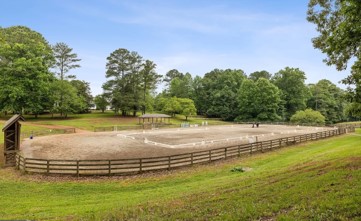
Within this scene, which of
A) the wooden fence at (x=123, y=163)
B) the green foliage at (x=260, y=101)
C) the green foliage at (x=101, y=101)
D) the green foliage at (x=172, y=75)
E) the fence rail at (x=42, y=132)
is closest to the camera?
the wooden fence at (x=123, y=163)

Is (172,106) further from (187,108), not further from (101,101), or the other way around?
(101,101)

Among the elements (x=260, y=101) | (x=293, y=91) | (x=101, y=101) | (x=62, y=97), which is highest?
(x=293, y=91)

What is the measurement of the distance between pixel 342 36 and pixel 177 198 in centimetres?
858

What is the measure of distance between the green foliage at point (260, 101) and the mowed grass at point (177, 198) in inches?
2361

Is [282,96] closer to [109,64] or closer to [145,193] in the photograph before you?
[109,64]

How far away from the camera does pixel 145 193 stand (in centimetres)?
1130

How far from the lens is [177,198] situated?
9.40 meters

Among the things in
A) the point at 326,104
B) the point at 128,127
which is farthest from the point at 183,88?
the point at 326,104

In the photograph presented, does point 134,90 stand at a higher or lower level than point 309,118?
higher

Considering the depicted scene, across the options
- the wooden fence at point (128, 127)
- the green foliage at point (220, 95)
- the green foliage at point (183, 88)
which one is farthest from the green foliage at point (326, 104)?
the wooden fence at point (128, 127)

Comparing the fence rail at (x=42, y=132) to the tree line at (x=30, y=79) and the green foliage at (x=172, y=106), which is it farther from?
the green foliage at (x=172, y=106)

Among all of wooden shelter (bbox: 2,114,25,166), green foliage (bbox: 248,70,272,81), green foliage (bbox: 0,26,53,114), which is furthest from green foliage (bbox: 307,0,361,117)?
green foliage (bbox: 248,70,272,81)

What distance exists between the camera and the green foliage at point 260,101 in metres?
69.7

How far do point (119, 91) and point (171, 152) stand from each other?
45.2 meters
